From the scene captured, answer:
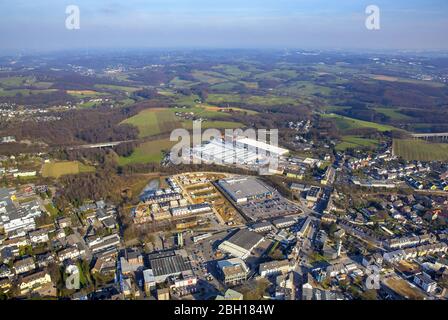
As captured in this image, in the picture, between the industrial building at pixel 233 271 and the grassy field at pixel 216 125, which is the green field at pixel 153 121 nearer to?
the grassy field at pixel 216 125

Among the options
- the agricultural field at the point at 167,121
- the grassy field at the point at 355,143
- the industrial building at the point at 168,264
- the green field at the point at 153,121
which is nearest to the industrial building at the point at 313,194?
the industrial building at the point at 168,264

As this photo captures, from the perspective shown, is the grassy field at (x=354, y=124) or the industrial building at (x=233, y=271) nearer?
the industrial building at (x=233, y=271)

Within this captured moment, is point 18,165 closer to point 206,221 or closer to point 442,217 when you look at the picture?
point 206,221

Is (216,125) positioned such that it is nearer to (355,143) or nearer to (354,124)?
(355,143)

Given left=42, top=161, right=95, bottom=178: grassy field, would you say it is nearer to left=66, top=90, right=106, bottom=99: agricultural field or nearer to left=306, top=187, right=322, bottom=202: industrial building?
left=306, top=187, right=322, bottom=202: industrial building
